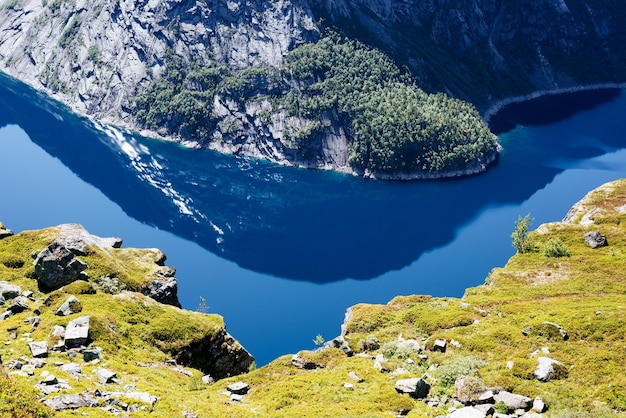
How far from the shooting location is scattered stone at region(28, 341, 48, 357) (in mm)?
45375

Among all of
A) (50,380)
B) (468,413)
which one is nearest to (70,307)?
(50,380)

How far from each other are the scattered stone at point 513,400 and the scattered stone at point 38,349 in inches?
1285

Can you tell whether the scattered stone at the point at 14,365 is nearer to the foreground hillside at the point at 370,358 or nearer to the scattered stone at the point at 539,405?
the foreground hillside at the point at 370,358

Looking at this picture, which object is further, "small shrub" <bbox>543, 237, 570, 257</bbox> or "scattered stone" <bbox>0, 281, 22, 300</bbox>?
"small shrub" <bbox>543, 237, 570, 257</bbox>

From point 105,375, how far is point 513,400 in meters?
28.4

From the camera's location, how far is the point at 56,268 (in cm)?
6253

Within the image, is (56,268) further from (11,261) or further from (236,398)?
(236,398)

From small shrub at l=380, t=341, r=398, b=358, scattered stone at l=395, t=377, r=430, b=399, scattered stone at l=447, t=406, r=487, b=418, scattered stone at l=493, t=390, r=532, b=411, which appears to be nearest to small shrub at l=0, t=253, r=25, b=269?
small shrub at l=380, t=341, r=398, b=358

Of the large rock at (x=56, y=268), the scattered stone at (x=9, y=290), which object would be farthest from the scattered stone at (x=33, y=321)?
the large rock at (x=56, y=268)

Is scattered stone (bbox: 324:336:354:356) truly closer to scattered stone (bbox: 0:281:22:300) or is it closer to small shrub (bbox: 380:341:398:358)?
small shrub (bbox: 380:341:398:358)

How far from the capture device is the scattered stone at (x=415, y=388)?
4447cm

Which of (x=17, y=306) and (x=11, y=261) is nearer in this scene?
(x=17, y=306)

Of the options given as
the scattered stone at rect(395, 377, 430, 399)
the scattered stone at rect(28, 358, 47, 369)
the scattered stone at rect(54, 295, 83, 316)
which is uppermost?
the scattered stone at rect(54, 295, 83, 316)

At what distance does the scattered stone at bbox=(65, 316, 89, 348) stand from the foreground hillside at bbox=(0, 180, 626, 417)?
1074 millimetres
